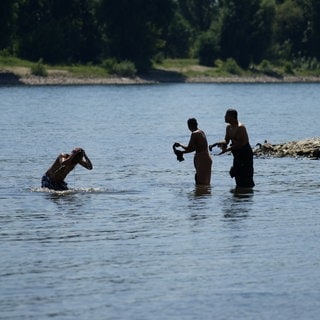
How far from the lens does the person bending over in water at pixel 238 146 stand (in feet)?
84.1

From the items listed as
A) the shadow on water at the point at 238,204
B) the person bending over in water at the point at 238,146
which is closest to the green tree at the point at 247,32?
the shadow on water at the point at 238,204

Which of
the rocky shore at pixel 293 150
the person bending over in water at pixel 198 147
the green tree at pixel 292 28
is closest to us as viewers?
the person bending over in water at pixel 198 147

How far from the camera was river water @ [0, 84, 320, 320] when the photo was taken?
16531 millimetres

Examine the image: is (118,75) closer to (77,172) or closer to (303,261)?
(77,172)

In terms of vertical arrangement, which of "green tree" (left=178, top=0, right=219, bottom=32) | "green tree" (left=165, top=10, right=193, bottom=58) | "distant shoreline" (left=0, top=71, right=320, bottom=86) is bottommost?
"distant shoreline" (left=0, top=71, right=320, bottom=86)

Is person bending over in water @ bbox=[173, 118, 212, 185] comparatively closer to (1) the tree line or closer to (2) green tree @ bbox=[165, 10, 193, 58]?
(1) the tree line

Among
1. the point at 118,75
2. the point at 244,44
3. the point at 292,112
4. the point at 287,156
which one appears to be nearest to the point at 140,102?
the point at 292,112

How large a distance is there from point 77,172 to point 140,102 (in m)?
48.5

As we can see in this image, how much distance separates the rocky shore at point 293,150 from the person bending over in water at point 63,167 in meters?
10.2

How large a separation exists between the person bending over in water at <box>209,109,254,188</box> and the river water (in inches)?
19.5

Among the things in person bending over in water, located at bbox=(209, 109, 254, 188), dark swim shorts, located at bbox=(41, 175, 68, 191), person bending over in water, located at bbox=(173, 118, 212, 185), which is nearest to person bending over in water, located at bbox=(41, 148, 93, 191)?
dark swim shorts, located at bbox=(41, 175, 68, 191)

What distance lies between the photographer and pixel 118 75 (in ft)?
379

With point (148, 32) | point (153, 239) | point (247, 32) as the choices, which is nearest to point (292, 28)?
point (247, 32)

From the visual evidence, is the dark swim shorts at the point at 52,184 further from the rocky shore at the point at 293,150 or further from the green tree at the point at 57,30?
the green tree at the point at 57,30
